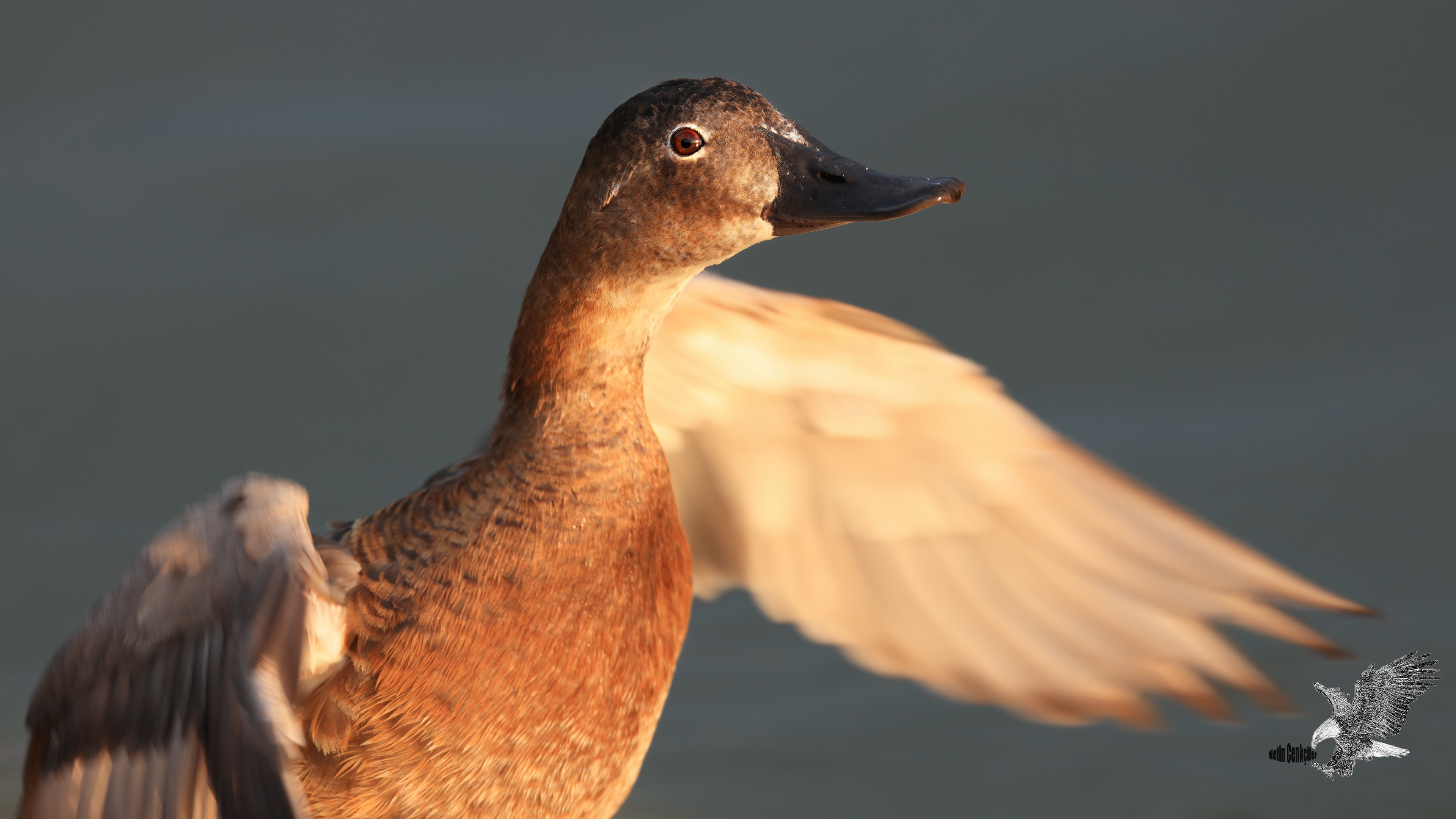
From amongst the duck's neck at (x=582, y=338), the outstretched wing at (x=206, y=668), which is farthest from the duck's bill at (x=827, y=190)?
the outstretched wing at (x=206, y=668)

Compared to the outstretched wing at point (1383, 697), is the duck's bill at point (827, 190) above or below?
above

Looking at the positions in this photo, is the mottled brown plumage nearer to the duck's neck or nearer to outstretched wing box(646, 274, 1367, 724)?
the duck's neck

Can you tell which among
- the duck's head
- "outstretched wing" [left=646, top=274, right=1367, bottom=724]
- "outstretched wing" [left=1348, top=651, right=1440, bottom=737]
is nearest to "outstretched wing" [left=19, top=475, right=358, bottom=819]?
the duck's head

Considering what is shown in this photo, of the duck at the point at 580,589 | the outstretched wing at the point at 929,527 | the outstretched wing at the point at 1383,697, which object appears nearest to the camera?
the duck at the point at 580,589

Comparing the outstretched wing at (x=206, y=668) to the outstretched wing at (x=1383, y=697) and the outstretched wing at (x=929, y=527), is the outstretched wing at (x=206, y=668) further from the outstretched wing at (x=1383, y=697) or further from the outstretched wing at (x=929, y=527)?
the outstretched wing at (x=1383, y=697)

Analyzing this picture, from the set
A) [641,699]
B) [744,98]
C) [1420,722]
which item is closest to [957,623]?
[641,699]

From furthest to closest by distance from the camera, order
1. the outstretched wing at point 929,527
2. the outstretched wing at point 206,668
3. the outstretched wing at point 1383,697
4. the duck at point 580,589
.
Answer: the outstretched wing at point 1383,697 → the outstretched wing at point 929,527 → the duck at point 580,589 → the outstretched wing at point 206,668

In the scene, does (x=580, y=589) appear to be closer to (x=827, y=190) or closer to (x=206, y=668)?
(x=206, y=668)
